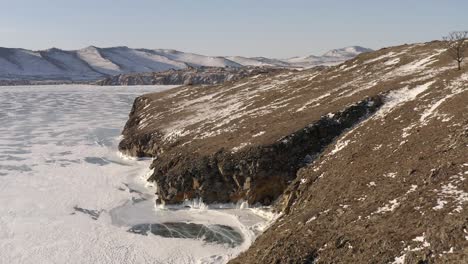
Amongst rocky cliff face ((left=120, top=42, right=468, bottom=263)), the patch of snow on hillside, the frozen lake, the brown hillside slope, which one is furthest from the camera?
the patch of snow on hillside

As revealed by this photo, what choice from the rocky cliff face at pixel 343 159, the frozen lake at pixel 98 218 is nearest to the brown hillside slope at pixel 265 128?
the rocky cliff face at pixel 343 159

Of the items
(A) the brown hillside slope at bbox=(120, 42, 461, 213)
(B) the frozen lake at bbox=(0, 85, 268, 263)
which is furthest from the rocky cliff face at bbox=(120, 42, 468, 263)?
(B) the frozen lake at bbox=(0, 85, 268, 263)

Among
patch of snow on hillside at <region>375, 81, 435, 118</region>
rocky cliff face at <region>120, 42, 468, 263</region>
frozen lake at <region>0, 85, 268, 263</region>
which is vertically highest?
patch of snow on hillside at <region>375, 81, 435, 118</region>

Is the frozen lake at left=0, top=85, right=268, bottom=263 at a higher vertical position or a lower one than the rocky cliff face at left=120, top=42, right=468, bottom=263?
lower

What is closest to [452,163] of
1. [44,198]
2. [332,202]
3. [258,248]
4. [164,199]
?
[332,202]

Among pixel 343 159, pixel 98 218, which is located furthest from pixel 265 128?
pixel 98 218

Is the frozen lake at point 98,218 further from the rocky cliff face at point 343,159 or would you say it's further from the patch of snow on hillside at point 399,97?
the patch of snow on hillside at point 399,97

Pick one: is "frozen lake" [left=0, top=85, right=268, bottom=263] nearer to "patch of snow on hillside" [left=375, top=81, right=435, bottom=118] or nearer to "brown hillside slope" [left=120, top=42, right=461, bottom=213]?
"brown hillside slope" [left=120, top=42, right=461, bottom=213]
